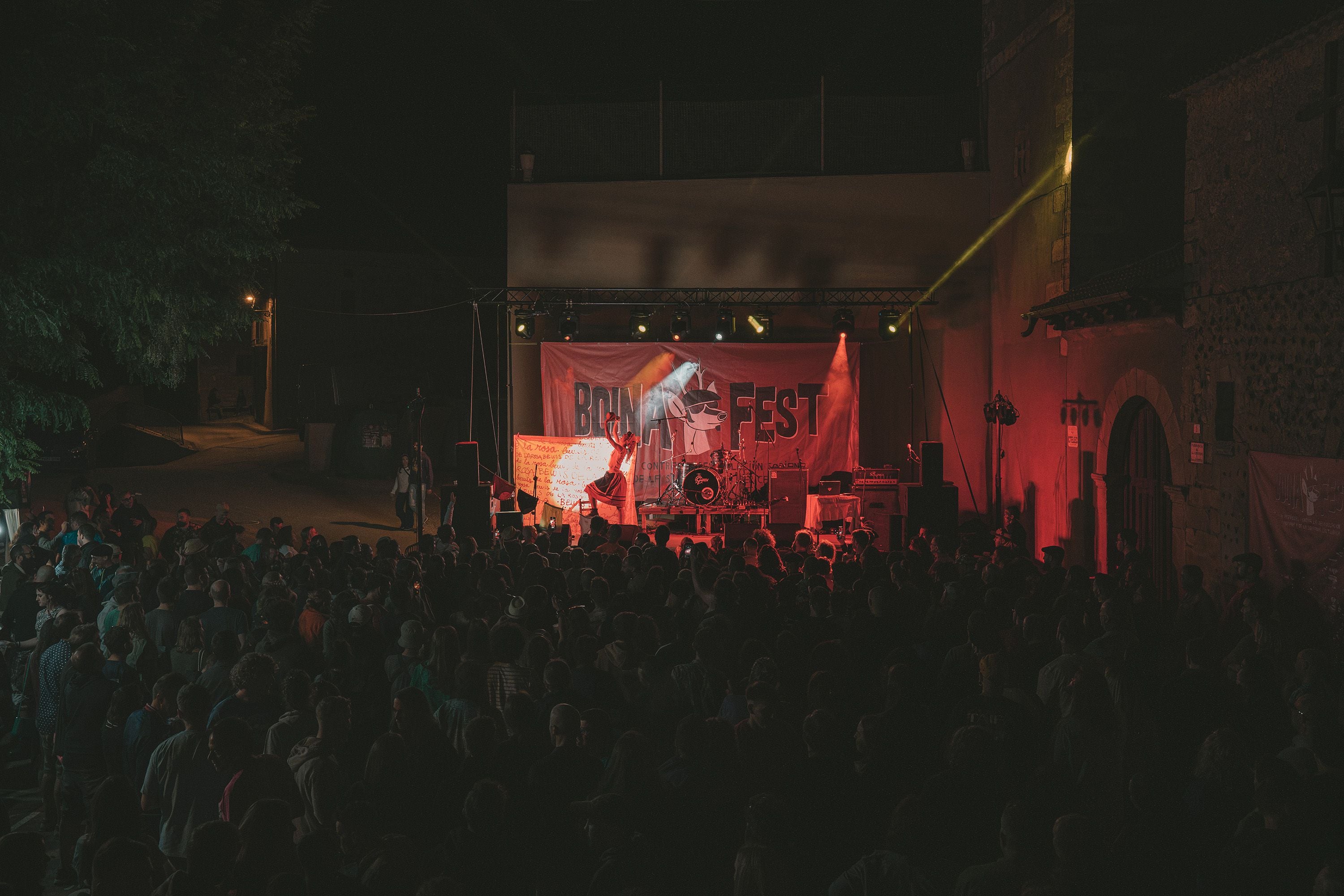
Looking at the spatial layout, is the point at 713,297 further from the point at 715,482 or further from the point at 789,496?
the point at 789,496

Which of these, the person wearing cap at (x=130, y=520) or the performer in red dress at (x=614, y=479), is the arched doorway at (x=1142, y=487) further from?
the person wearing cap at (x=130, y=520)

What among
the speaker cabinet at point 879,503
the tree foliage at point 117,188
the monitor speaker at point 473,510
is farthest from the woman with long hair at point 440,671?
the speaker cabinet at point 879,503

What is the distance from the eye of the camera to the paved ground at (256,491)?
69.4 feet

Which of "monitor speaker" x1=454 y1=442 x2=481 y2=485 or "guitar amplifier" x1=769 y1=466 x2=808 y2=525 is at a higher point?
"monitor speaker" x1=454 y1=442 x2=481 y2=485

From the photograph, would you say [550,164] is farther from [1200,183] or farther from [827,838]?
[827,838]

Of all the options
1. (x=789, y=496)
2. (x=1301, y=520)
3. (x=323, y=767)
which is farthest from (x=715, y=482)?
(x=323, y=767)

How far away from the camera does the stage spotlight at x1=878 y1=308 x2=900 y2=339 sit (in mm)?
18391

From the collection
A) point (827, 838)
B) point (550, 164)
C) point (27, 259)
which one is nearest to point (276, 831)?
point (827, 838)

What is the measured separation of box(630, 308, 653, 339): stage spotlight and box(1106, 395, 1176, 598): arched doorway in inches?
314

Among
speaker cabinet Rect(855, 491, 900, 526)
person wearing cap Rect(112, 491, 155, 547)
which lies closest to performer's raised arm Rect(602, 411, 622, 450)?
speaker cabinet Rect(855, 491, 900, 526)

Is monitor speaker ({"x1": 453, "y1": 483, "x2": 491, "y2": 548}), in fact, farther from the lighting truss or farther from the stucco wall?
the stucco wall

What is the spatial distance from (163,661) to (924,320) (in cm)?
1497

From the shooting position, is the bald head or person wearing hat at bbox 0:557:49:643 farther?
person wearing hat at bbox 0:557:49:643

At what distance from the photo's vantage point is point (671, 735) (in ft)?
20.0
